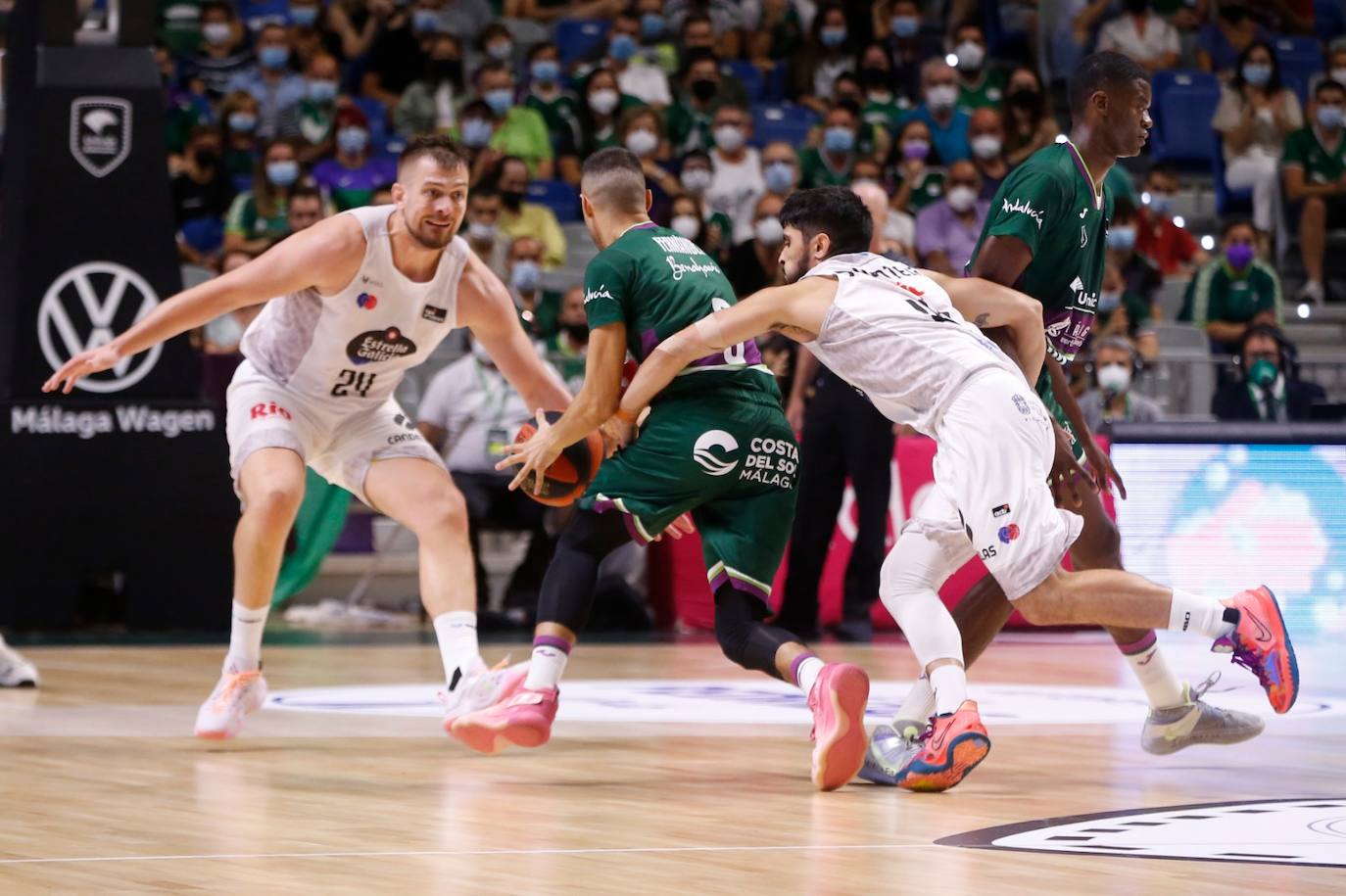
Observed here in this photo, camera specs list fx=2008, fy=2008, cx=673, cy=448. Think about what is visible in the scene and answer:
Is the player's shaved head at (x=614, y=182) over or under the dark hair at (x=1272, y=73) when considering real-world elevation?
under

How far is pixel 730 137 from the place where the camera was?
14.8 meters

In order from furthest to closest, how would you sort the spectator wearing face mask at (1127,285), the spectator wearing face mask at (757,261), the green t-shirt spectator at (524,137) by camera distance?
the green t-shirt spectator at (524,137) < the spectator wearing face mask at (1127,285) < the spectator wearing face mask at (757,261)

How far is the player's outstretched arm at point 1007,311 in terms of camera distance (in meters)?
5.64

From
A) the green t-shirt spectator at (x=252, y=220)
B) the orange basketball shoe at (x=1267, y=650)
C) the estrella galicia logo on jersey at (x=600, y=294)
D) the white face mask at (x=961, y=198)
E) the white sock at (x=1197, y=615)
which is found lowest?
the orange basketball shoe at (x=1267, y=650)

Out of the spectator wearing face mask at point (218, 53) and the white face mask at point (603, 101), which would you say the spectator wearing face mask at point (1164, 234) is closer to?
the white face mask at point (603, 101)

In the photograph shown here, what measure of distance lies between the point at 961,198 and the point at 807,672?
940cm

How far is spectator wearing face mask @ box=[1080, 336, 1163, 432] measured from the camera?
12.0 meters

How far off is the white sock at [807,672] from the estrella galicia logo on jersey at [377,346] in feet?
6.33

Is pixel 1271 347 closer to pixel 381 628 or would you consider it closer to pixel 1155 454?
pixel 1155 454

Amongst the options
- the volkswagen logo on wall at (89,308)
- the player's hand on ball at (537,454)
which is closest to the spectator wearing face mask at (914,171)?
the volkswagen logo on wall at (89,308)

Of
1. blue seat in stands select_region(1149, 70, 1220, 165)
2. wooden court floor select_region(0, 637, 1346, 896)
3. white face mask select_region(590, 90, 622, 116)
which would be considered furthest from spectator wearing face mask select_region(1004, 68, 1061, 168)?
wooden court floor select_region(0, 637, 1346, 896)

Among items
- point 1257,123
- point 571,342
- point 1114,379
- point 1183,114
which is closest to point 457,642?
point 571,342

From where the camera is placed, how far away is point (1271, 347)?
12328 millimetres

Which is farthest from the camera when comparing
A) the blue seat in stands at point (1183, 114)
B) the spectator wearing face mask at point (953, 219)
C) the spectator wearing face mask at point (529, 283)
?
the blue seat in stands at point (1183, 114)
